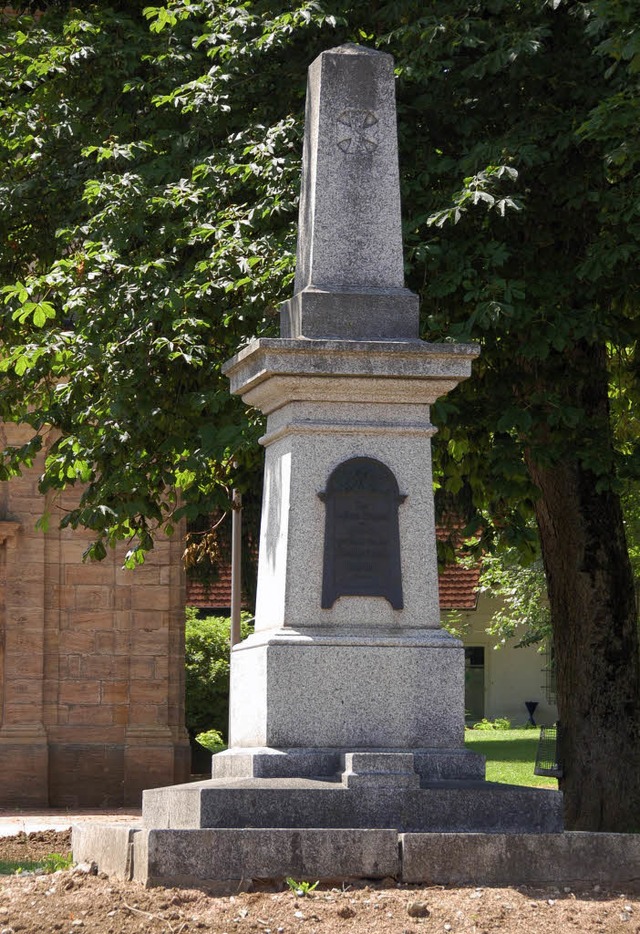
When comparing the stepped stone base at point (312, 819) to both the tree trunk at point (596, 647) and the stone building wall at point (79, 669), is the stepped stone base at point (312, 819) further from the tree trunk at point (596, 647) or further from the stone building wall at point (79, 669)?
the stone building wall at point (79, 669)

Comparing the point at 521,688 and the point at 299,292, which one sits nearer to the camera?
the point at 299,292

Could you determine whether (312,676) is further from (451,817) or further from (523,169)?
(523,169)

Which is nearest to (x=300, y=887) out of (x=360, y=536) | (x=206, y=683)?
(x=360, y=536)

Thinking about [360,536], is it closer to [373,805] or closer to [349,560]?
[349,560]

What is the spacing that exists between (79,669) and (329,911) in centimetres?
1469

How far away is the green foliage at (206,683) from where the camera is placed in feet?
88.1

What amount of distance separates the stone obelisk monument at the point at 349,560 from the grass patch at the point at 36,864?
1.25 feet

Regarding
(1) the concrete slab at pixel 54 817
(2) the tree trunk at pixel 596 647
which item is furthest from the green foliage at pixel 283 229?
(1) the concrete slab at pixel 54 817

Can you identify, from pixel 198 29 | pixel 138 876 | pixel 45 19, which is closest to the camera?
pixel 138 876

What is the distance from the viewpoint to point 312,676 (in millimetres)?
7992

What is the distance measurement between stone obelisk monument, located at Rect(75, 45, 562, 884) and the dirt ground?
0.53 m

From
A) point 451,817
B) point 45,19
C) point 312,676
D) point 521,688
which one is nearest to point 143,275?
point 45,19

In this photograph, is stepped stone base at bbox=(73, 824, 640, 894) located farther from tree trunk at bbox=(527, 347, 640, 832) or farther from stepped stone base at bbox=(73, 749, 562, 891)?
tree trunk at bbox=(527, 347, 640, 832)

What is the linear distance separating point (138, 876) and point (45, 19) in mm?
10458
